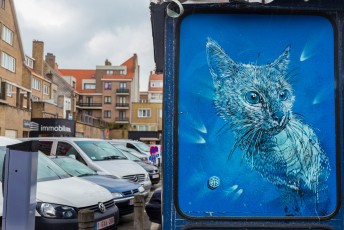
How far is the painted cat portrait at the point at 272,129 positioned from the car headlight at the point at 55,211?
3.98m

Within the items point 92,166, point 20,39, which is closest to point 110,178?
point 92,166

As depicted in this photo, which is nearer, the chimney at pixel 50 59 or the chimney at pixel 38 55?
the chimney at pixel 38 55

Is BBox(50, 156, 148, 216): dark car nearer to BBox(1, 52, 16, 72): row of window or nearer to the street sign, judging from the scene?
the street sign

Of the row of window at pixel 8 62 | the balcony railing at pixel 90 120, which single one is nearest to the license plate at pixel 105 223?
the row of window at pixel 8 62

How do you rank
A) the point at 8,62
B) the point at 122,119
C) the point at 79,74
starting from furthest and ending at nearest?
the point at 79,74, the point at 122,119, the point at 8,62

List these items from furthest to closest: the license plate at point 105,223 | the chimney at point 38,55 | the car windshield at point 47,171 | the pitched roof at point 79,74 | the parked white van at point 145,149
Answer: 1. the pitched roof at point 79,74
2. the chimney at point 38,55
3. the parked white van at point 145,149
4. the car windshield at point 47,171
5. the license plate at point 105,223

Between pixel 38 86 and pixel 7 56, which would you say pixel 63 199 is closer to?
pixel 7 56

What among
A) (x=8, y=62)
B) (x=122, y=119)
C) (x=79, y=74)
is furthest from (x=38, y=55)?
(x=79, y=74)

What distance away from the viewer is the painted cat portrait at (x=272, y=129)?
110 inches

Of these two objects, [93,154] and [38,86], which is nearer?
[93,154]

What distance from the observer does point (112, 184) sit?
9188 millimetres

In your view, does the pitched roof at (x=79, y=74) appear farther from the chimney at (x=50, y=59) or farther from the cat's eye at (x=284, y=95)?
the cat's eye at (x=284, y=95)

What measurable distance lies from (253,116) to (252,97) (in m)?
0.13

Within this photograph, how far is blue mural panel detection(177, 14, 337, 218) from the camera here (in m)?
2.78
